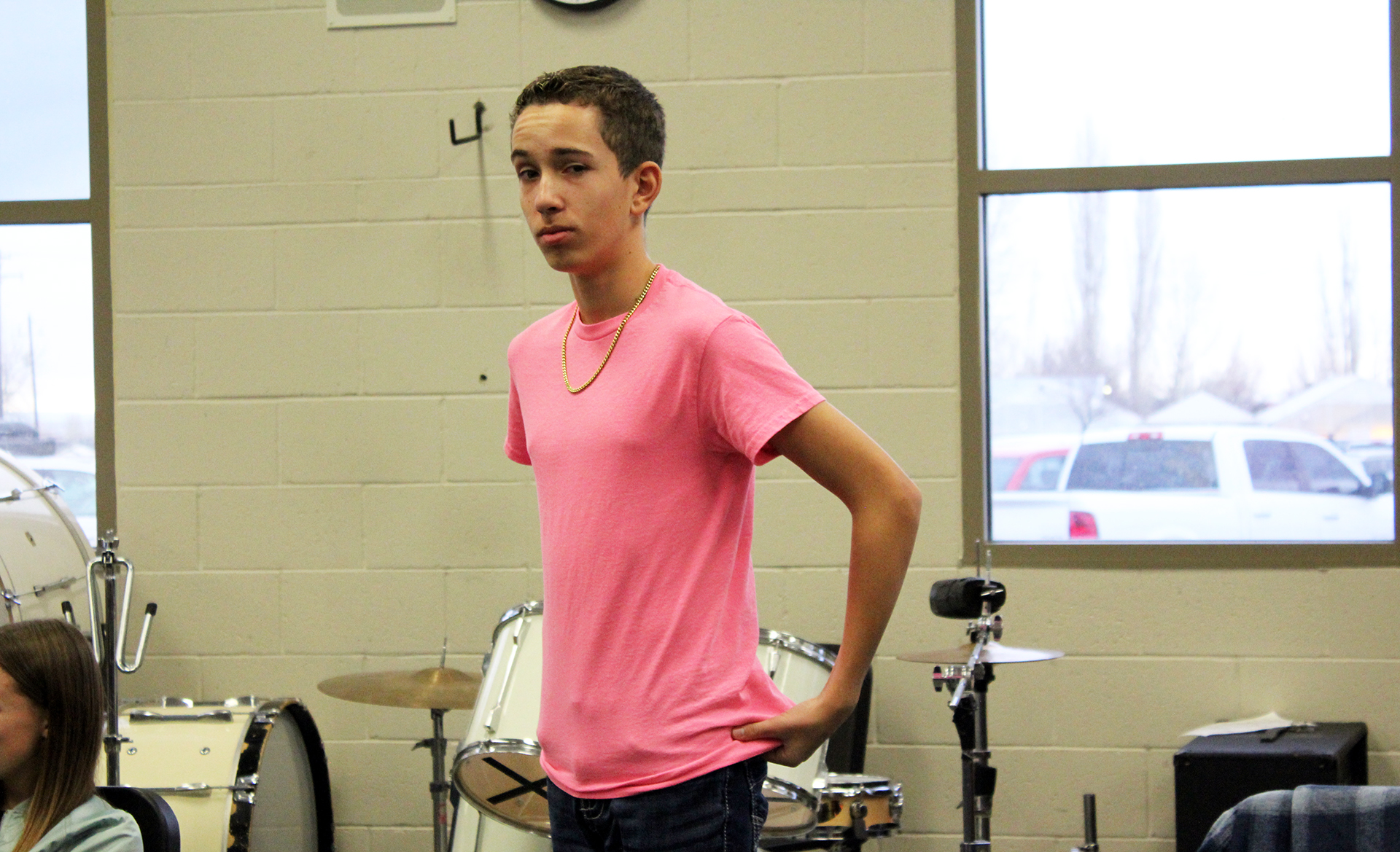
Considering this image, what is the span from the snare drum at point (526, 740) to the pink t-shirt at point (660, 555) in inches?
32.6

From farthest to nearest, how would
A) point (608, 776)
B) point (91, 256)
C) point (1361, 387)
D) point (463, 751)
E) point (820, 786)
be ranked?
point (91, 256), point (1361, 387), point (820, 786), point (463, 751), point (608, 776)

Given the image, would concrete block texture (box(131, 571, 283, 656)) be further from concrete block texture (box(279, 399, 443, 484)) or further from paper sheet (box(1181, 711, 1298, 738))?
paper sheet (box(1181, 711, 1298, 738))

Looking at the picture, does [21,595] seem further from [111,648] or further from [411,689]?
[411,689]

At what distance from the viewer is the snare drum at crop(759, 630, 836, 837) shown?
7.00 ft

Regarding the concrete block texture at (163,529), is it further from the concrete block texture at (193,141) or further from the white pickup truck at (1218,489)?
the white pickup truck at (1218,489)

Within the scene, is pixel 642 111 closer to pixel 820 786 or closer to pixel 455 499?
pixel 820 786

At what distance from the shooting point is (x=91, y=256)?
3371 millimetres

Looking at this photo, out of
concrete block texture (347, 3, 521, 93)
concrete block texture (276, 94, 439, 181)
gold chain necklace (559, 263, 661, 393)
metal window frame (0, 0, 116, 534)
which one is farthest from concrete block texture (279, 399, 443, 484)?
gold chain necklace (559, 263, 661, 393)

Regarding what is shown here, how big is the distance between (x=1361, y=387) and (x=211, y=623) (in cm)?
287

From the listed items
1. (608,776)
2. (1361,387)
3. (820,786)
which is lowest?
(820,786)

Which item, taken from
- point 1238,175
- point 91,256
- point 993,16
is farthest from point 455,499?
point 1238,175

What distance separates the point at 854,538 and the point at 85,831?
1.14m

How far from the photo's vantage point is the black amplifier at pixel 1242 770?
2.68m

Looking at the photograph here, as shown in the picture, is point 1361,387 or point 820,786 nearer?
point 820,786
